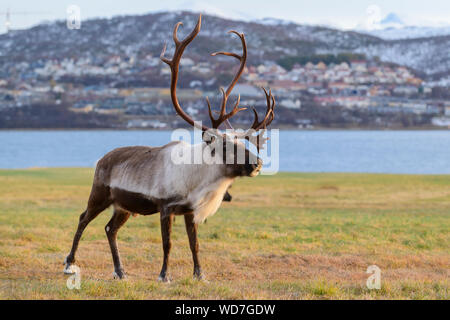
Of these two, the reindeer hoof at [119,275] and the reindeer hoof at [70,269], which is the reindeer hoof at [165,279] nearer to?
the reindeer hoof at [119,275]

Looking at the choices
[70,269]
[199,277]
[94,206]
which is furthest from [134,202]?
[70,269]

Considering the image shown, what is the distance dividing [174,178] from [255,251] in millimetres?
5047

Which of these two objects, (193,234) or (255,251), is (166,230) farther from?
(255,251)

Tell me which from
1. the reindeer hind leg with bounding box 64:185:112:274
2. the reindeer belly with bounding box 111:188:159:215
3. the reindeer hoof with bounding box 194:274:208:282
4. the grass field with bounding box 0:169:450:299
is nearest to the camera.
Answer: the grass field with bounding box 0:169:450:299

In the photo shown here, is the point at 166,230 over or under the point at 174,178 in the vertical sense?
under

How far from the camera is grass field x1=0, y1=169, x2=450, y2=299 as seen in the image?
30.3 feet

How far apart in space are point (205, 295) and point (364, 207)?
66.5 ft

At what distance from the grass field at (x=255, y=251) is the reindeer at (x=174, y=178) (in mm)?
951

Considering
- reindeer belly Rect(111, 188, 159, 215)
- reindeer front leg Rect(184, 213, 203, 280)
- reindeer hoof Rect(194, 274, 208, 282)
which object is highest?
reindeer belly Rect(111, 188, 159, 215)

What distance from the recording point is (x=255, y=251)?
1455cm

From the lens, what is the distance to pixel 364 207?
28094 millimetres

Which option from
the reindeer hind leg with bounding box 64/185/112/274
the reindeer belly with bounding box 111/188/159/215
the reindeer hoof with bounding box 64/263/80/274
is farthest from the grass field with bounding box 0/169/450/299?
the reindeer belly with bounding box 111/188/159/215

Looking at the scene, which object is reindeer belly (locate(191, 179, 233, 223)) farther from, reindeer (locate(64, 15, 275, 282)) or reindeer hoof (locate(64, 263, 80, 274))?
reindeer hoof (locate(64, 263, 80, 274))

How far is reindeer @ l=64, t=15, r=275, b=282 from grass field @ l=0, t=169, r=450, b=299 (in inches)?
37.4
